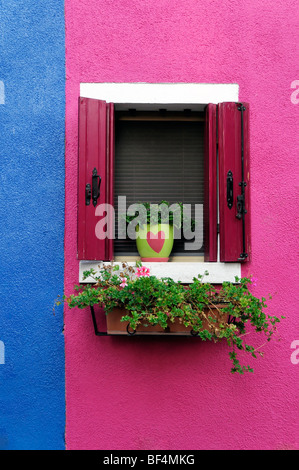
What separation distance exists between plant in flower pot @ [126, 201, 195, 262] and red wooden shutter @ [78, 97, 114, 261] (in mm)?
213

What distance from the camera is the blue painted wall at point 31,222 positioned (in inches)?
115

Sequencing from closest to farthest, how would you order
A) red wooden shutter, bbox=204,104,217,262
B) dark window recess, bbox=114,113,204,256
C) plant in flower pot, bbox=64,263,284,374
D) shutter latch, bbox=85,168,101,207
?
1. plant in flower pot, bbox=64,263,284,374
2. shutter latch, bbox=85,168,101,207
3. red wooden shutter, bbox=204,104,217,262
4. dark window recess, bbox=114,113,204,256

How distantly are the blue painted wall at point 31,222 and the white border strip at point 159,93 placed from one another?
0.27 m

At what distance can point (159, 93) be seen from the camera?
305cm

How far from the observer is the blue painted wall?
2.92 m

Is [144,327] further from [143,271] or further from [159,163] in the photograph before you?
[159,163]

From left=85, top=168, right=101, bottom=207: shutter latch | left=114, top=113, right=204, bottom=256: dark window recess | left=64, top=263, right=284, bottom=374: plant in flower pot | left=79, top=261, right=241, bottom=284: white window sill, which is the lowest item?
left=64, top=263, right=284, bottom=374: plant in flower pot

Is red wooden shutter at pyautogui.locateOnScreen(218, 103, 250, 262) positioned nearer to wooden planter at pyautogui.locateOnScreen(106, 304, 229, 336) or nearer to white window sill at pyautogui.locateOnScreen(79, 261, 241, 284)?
white window sill at pyautogui.locateOnScreen(79, 261, 241, 284)

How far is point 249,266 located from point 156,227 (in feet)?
2.21

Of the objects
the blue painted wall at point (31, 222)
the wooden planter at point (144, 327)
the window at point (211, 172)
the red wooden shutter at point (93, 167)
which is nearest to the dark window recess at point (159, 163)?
the window at point (211, 172)

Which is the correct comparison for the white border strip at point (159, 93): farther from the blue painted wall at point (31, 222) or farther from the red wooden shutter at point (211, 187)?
the blue painted wall at point (31, 222)

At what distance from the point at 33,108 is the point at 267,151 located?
5.33 ft

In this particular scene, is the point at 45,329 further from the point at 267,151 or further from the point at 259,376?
the point at 267,151

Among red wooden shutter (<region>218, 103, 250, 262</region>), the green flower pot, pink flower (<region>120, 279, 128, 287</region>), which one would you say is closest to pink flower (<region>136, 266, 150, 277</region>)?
pink flower (<region>120, 279, 128, 287</region>)
